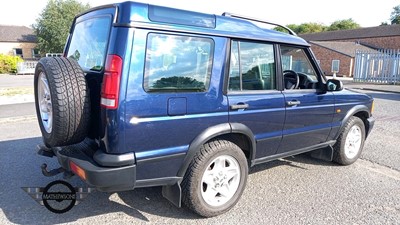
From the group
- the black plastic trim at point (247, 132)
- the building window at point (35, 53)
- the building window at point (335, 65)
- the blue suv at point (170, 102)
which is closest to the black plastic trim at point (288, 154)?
the blue suv at point (170, 102)

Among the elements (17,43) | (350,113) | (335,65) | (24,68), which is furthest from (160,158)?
(17,43)

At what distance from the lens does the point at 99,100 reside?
2.67 metres

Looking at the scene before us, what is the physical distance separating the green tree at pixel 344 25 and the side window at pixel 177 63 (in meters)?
75.6

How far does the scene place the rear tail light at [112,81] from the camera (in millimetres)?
2359

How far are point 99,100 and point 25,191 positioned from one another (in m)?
1.75

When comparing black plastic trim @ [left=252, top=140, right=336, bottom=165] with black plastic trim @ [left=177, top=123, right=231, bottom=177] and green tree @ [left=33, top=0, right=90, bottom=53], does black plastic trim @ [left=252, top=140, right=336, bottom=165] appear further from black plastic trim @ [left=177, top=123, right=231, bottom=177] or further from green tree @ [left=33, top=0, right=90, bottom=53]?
green tree @ [left=33, top=0, right=90, bottom=53]

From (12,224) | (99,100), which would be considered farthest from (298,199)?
(12,224)

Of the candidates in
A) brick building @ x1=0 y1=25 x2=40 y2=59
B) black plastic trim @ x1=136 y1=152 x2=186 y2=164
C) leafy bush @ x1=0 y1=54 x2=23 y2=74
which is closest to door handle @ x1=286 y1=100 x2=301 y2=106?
black plastic trim @ x1=136 y1=152 x2=186 y2=164

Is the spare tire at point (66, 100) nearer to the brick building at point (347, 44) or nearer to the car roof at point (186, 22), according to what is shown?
the car roof at point (186, 22)

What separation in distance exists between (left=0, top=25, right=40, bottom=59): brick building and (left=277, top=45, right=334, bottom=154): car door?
5125cm

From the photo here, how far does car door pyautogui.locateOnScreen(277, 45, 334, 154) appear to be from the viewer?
3561mm

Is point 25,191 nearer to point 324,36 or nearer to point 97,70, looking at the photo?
point 97,70

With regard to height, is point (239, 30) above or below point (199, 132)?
above

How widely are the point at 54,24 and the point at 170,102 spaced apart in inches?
1764
